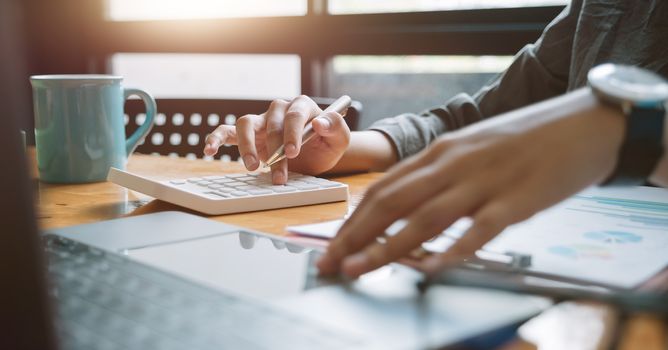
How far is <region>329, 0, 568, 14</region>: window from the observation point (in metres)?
1.87

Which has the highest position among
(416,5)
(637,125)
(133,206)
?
(416,5)

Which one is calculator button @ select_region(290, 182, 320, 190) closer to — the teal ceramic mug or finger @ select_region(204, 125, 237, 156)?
finger @ select_region(204, 125, 237, 156)

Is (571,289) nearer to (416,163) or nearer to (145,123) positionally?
(416,163)

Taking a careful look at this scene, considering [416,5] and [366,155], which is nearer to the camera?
[366,155]

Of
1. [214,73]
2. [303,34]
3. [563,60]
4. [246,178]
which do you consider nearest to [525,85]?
[563,60]

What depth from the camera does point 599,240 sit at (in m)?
0.64

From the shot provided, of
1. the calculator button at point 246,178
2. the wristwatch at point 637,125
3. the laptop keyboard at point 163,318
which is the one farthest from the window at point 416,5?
the laptop keyboard at point 163,318

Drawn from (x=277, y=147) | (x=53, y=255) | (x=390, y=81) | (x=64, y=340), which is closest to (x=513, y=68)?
(x=277, y=147)

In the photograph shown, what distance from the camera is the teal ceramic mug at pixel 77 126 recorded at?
99cm

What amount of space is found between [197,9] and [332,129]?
170 cm

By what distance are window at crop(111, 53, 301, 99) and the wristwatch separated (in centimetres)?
175

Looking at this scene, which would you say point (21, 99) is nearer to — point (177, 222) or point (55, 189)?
point (177, 222)

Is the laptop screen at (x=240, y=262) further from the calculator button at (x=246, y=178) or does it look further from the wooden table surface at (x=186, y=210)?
the calculator button at (x=246, y=178)

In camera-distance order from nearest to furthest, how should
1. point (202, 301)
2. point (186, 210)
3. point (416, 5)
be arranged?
point (202, 301), point (186, 210), point (416, 5)
